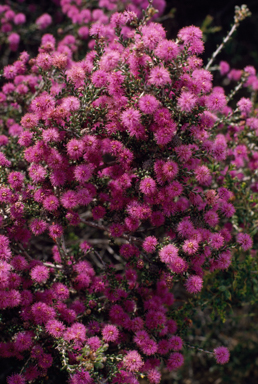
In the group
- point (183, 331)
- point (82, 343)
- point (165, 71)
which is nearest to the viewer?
point (165, 71)

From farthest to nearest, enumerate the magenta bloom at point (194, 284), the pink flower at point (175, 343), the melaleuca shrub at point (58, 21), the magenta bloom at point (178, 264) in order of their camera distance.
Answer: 1. the melaleuca shrub at point (58, 21)
2. the pink flower at point (175, 343)
3. the magenta bloom at point (194, 284)
4. the magenta bloom at point (178, 264)

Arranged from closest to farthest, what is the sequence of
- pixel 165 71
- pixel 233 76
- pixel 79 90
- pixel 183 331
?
1. pixel 165 71
2. pixel 79 90
3. pixel 183 331
4. pixel 233 76

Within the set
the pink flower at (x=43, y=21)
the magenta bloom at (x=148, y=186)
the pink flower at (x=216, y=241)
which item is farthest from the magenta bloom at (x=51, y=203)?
the pink flower at (x=43, y=21)

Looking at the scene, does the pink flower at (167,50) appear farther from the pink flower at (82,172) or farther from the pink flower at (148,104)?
the pink flower at (82,172)

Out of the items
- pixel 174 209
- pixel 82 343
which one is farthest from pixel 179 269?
pixel 82 343

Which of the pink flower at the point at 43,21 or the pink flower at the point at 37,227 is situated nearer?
the pink flower at the point at 37,227

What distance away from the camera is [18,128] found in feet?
10.8

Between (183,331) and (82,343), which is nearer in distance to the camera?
(82,343)

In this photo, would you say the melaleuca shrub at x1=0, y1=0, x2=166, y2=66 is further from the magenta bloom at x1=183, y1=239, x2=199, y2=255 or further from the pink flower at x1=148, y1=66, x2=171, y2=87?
the magenta bloom at x1=183, y1=239, x2=199, y2=255

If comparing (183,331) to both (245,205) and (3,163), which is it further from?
(3,163)

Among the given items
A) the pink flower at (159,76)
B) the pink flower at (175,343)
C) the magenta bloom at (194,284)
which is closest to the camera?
the pink flower at (159,76)

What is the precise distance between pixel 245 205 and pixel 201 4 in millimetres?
3954

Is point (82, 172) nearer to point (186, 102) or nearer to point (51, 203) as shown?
point (51, 203)

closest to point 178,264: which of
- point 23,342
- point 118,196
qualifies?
point 118,196
